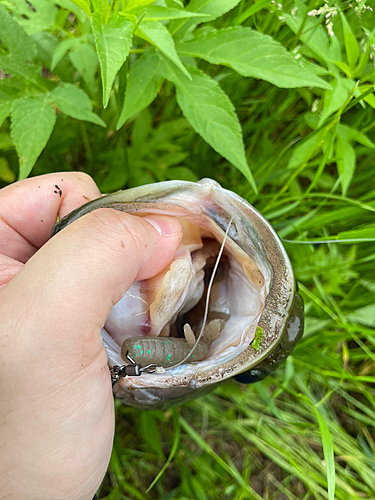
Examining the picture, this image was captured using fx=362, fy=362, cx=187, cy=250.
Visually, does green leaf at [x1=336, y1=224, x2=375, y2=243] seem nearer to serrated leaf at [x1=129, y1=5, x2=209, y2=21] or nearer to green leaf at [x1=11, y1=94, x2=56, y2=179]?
serrated leaf at [x1=129, y1=5, x2=209, y2=21]

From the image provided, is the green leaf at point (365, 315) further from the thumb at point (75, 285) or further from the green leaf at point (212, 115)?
the thumb at point (75, 285)

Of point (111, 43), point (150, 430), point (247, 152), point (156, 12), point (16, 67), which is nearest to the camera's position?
point (111, 43)

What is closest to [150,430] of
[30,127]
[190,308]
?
[190,308]

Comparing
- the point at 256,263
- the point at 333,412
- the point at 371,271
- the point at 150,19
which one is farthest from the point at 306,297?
the point at 150,19

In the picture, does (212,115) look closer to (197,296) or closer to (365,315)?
(197,296)

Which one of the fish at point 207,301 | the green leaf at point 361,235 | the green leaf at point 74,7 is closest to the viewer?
the fish at point 207,301

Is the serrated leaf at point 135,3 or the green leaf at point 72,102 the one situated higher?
the serrated leaf at point 135,3

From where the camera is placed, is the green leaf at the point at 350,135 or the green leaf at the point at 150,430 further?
the green leaf at the point at 150,430

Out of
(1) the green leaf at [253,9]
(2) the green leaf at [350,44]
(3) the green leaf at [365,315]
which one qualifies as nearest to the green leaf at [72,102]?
(1) the green leaf at [253,9]
